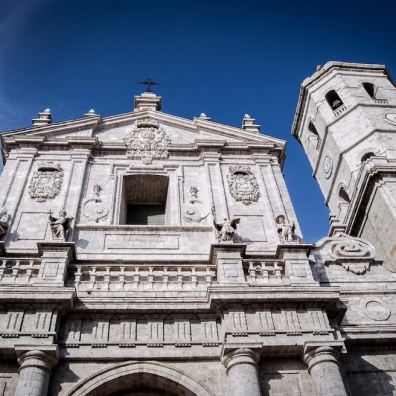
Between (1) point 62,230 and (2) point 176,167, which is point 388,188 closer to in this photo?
(2) point 176,167

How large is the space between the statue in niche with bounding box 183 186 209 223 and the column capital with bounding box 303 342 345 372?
517cm

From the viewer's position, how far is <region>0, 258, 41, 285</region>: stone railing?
1177cm

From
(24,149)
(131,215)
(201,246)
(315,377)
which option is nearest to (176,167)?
(131,215)

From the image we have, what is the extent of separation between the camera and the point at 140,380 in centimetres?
1028

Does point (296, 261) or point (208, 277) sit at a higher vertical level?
point (296, 261)

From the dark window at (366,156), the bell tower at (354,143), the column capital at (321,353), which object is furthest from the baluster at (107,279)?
the dark window at (366,156)

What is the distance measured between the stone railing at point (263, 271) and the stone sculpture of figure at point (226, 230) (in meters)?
0.76

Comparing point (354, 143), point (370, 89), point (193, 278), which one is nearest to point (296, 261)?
point (193, 278)

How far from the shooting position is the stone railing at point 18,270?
1177 centimetres

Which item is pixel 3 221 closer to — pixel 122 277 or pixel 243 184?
pixel 122 277

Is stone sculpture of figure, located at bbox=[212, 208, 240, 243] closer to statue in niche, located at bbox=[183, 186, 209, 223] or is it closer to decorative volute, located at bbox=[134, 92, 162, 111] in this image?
statue in niche, located at bbox=[183, 186, 209, 223]

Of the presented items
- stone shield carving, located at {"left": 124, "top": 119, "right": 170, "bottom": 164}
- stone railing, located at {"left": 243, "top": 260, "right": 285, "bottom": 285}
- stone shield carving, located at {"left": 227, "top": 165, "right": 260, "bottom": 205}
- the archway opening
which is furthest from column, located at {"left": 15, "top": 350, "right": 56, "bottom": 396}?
stone shield carving, located at {"left": 124, "top": 119, "right": 170, "bottom": 164}

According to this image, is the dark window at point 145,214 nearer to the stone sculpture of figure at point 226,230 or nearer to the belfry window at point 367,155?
the stone sculpture of figure at point 226,230

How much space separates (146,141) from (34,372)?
9.50 metres
